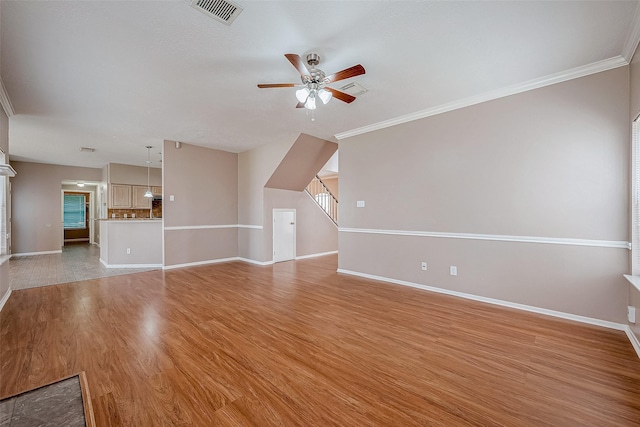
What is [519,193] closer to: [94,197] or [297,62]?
[297,62]

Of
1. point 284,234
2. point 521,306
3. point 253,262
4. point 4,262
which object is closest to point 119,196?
point 253,262

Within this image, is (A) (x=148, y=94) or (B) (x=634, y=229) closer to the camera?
(B) (x=634, y=229)

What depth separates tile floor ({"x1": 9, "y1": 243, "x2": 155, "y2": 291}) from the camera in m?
5.02

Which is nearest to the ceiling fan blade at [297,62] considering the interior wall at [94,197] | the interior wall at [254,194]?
the interior wall at [254,194]

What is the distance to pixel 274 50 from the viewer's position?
8.61ft

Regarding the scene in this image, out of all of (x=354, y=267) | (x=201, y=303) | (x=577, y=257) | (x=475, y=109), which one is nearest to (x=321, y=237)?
(x=354, y=267)

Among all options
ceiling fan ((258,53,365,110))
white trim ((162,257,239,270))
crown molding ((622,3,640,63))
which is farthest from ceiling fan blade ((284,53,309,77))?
white trim ((162,257,239,270))

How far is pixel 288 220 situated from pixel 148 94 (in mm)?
4046

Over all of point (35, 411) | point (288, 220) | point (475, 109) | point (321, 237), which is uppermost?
point (475, 109)

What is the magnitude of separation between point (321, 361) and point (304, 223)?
16.9ft

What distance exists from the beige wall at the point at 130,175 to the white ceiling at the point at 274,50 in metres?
4.38

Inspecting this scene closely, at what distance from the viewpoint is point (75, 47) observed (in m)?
2.55

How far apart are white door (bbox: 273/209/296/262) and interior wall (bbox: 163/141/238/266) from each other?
4.05ft

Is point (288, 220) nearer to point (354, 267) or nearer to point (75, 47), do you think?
point (354, 267)
